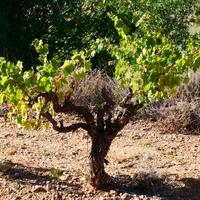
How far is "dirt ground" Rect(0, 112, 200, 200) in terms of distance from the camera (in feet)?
12.9

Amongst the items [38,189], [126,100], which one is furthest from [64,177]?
[126,100]

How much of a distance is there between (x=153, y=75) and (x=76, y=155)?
6.17 feet


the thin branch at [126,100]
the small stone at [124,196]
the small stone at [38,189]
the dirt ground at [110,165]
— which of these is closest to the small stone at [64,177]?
the dirt ground at [110,165]

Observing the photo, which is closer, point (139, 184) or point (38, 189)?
point (38, 189)

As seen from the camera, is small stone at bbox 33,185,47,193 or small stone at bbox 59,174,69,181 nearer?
small stone at bbox 33,185,47,193

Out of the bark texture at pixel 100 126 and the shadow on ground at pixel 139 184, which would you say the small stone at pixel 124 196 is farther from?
the bark texture at pixel 100 126

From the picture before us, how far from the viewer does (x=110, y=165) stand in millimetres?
4609

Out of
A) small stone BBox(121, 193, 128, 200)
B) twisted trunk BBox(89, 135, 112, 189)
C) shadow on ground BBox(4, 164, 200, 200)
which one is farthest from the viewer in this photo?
shadow on ground BBox(4, 164, 200, 200)

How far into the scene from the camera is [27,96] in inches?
131

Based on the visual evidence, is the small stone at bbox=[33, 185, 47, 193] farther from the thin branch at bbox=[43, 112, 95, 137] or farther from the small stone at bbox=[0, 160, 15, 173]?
the thin branch at bbox=[43, 112, 95, 137]

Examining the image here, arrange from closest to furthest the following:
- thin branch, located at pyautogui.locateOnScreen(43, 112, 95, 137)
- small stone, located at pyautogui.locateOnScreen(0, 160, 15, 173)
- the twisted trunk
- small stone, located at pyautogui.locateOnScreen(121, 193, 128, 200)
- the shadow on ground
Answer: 1. thin branch, located at pyautogui.locateOnScreen(43, 112, 95, 137)
2. the twisted trunk
3. small stone, located at pyautogui.locateOnScreen(121, 193, 128, 200)
4. the shadow on ground
5. small stone, located at pyautogui.locateOnScreen(0, 160, 15, 173)

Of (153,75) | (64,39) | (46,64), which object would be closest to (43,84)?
(46,64)

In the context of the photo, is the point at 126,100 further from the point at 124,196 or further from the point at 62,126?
the point at 124,196

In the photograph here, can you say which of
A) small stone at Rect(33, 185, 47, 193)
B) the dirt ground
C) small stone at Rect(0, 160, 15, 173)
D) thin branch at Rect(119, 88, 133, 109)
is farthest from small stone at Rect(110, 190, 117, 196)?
small stone at Rect(0, 160, 15, 173)
